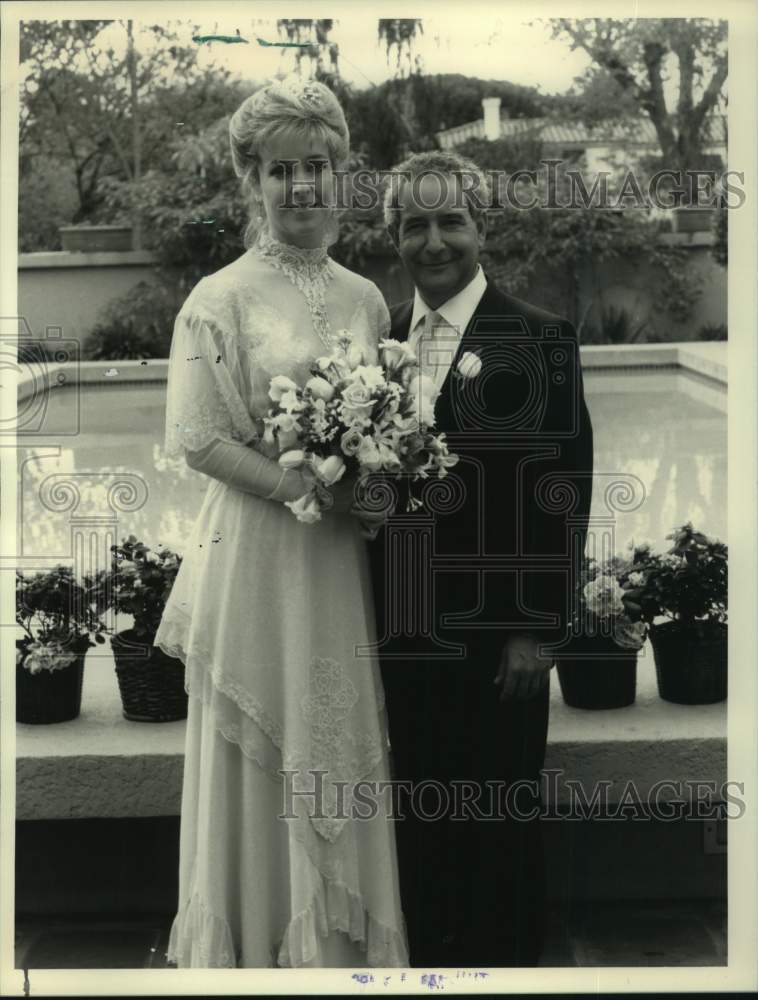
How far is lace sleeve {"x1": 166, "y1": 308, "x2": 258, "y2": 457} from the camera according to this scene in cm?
311

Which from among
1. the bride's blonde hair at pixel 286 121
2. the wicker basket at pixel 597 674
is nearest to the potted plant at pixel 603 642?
the wicker basket at pixel 597 674

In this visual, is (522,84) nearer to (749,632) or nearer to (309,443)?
(309,443)

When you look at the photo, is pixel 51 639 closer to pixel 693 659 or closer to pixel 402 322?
pixel 402 322

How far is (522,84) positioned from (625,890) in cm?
230

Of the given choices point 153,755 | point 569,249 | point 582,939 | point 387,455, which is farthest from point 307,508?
point 582,939

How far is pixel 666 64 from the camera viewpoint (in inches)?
138

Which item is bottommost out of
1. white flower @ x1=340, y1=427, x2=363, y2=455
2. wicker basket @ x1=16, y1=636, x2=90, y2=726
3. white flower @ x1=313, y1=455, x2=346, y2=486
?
wicker basket @ x1=16, y1=636, x2=90, y2=726

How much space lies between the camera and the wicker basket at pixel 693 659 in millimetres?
3619

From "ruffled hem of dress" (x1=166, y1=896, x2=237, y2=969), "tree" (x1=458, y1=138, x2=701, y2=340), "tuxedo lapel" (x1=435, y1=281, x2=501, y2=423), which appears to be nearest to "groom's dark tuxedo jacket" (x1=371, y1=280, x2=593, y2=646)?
"tuxedo lapel" (x1=435, y1=281, x2=501, y2=423)

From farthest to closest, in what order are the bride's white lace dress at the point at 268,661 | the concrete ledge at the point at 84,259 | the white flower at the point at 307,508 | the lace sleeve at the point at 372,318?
the concrete ledge at the point at 84,259, the lace sleeve at the point at 372,318, the bride's white lace dress at the point at 268,661, the white flower at the point at 307,508

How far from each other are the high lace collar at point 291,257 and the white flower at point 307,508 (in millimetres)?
575

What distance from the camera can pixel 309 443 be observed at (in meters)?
2.97

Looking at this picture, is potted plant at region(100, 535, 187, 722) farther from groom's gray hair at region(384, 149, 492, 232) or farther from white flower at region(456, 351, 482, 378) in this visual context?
groom's gray hair at region(384, 149, 492, 232)

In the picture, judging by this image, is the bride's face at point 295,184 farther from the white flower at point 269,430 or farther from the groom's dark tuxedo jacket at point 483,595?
the white flower at point 269,430
